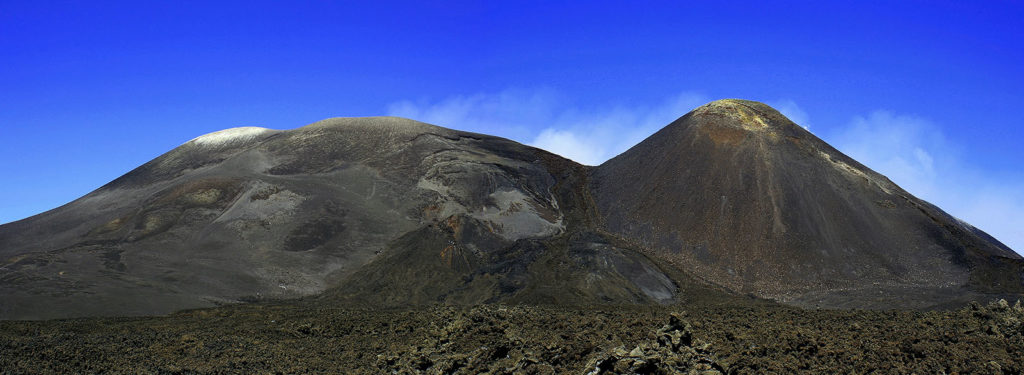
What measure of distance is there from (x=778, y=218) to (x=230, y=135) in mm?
45353

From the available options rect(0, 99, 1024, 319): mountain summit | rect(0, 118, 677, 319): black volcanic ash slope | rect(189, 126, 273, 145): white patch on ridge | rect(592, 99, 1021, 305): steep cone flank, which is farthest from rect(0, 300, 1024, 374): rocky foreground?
rect(189, 126, 273, 145): white patch on ridge

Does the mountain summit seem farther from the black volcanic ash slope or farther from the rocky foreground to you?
the rocky foreground

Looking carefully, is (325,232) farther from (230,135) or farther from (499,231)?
(230,135)

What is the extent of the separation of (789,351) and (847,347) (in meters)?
1.55

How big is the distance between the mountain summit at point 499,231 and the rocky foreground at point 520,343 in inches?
273

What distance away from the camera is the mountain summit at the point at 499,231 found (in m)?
40.4

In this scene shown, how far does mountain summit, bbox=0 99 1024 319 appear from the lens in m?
40.4

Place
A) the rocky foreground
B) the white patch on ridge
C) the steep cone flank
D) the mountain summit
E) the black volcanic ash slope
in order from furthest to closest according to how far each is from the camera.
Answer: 1. the white patch on ridge
2. the steep cone flank
3. the mountain summit
4. the black volcanic ash slope
5. the rocky foreground

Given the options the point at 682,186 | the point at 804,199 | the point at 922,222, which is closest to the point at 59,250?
the point at 682,186

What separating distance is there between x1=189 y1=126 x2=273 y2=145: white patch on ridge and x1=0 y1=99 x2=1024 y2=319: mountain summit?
1855mm

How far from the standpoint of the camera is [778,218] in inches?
1896

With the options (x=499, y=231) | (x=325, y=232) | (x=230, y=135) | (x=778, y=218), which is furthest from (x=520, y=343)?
(x=230, y=135)

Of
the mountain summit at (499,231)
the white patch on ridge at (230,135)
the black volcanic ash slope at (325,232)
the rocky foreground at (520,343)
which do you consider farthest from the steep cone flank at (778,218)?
the white patch on ridge at (230,135)

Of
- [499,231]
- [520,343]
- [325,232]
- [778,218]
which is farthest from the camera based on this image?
[499,231]
